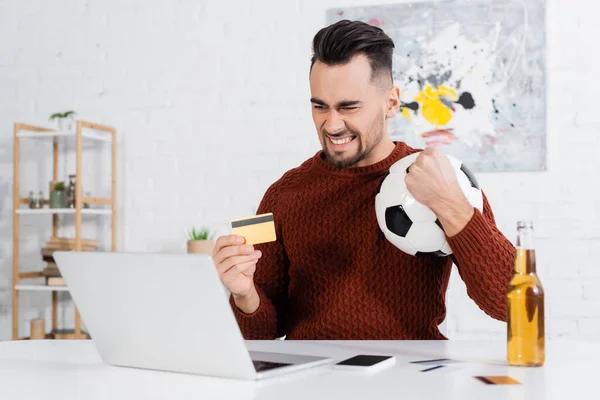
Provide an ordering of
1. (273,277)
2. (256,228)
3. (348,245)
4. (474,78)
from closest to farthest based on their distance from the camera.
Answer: (256,228)
(348,245)
(273,277)
(474,78)

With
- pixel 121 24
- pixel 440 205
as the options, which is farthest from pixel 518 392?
pixel 121 24

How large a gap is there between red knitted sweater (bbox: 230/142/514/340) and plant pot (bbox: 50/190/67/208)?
Result: 2.04m

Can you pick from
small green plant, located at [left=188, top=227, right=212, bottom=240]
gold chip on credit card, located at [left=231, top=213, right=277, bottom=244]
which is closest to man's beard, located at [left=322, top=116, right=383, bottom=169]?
gold chip on credit card, located at [left=231, top=213, right=277, bottom=244]

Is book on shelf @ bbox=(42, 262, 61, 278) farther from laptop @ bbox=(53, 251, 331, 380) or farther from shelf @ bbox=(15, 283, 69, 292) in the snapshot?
laptop @ bbox=(53, 251, 331, 380)

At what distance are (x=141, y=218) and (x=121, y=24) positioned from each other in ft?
3.22

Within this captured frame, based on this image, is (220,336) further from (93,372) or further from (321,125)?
(321,125)

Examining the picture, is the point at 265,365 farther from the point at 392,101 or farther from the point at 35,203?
the point at 35,203

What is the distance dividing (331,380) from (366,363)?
0.11 m

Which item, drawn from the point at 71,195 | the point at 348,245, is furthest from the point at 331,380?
the point at 71,195

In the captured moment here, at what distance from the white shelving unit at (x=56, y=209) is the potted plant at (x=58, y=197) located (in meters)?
0.06

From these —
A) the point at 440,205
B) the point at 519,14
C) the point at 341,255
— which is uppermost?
the point at 519,14

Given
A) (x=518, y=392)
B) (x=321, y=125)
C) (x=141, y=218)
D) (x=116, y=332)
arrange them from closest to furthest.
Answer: (x=518, y=392) < (x=116, y=332) < (x=321, y=125) < (x=141, y=218)

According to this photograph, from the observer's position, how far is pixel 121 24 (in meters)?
3.74

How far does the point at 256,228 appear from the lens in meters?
1.28
